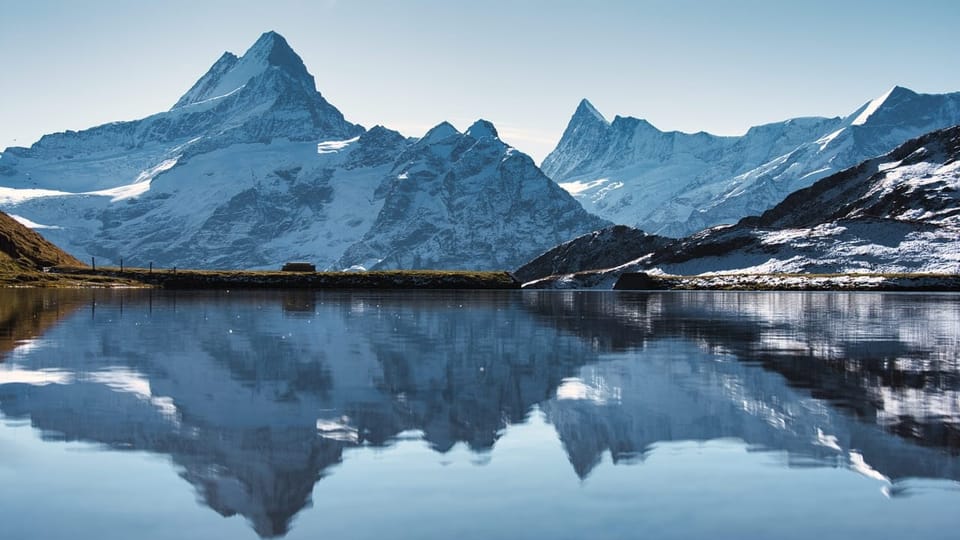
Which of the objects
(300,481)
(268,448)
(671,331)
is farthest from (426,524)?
(671,331)

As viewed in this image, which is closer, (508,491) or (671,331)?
(508,491)

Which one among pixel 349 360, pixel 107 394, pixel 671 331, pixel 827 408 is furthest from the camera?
pixel 671 331

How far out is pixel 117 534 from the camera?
17.8 meters

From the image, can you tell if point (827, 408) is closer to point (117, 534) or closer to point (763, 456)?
point (763, 456)

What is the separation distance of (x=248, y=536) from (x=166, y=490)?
3.85 m

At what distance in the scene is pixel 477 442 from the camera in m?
26.2

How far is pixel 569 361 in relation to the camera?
150ft

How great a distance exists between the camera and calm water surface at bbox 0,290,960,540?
18766mm

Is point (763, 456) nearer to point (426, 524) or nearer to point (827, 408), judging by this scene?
point (827, 408)

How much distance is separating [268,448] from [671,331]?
45624 mm

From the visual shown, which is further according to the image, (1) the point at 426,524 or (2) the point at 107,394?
(2) the point at 107,394

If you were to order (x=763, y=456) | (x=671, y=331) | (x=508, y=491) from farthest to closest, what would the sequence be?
Result: (x=671, y=331)
(x=763, y=456)
(x=508, y=491)

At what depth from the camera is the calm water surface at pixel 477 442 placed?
18.8 meters

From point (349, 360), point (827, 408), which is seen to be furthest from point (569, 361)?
point (827, 408)
